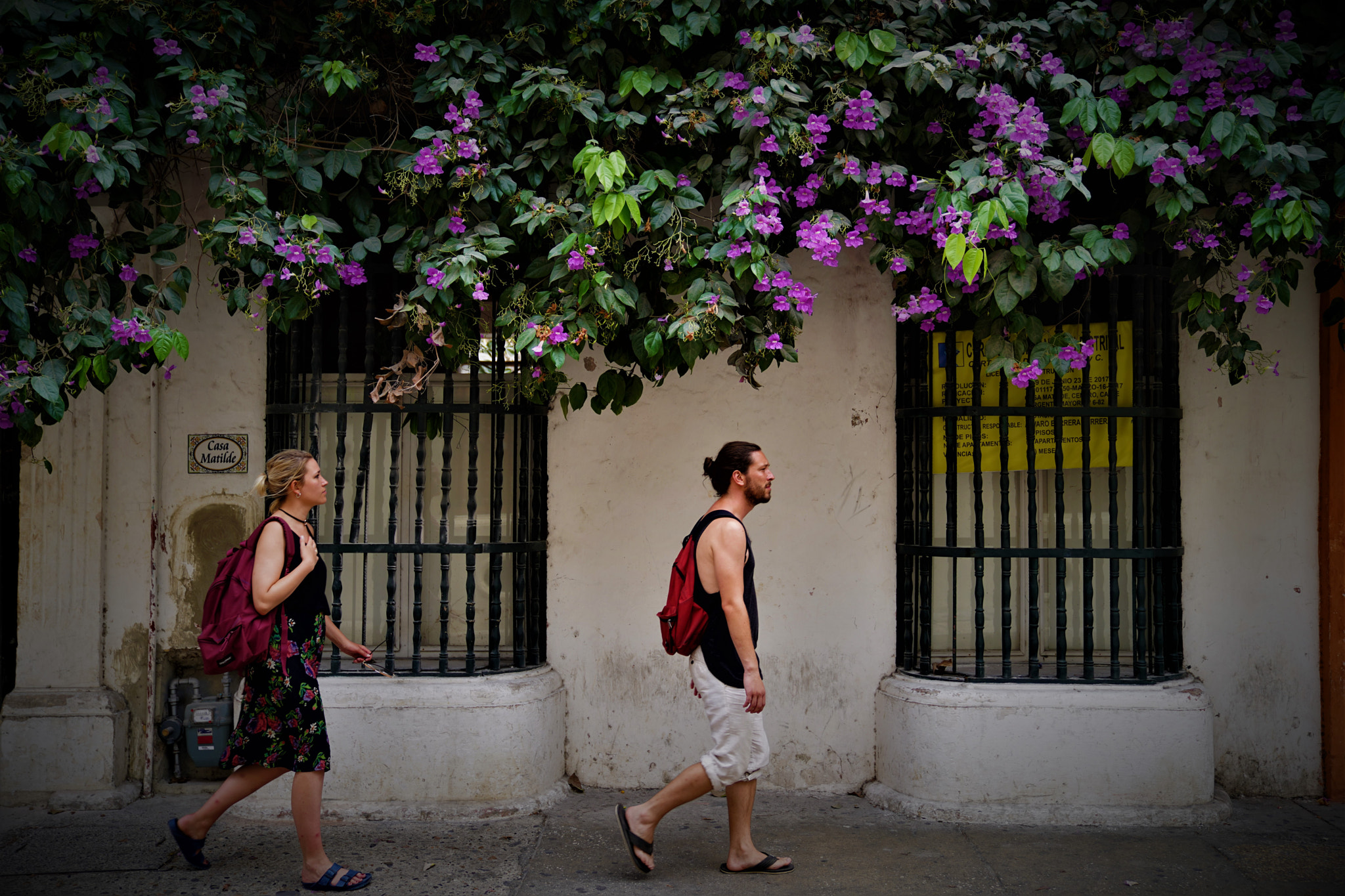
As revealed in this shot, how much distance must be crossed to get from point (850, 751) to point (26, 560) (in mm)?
4258

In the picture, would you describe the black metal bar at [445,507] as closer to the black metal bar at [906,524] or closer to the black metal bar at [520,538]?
the black metal bar at [520,538]

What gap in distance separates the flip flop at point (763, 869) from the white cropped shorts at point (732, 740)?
17.8 inches

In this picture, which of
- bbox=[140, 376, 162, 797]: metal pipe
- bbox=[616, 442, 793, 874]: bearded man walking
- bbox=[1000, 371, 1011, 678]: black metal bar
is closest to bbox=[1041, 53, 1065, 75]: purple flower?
bbox=[1000, 371, 1011, 678]: black metal bar

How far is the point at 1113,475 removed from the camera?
5180 millimetres

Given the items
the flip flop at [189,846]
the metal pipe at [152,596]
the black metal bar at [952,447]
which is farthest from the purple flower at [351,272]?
the black metal bar at [952,447]

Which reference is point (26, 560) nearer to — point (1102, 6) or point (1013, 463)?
point (1013, 463)

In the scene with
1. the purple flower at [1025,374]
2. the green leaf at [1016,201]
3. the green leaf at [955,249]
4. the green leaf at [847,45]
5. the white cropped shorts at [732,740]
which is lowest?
the white cropped shorts at [732,740]

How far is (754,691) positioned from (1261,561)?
300cm

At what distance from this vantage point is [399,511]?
5.57m

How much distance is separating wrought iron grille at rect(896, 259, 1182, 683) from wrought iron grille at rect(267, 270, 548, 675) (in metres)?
1.93

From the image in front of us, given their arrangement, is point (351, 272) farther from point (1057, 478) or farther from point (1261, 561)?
Result: point (1261, 561)

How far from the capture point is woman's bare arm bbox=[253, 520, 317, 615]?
3992mm

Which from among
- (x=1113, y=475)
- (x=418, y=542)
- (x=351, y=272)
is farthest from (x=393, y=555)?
(x=1113, y=475)

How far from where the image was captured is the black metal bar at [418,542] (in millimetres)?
5184
